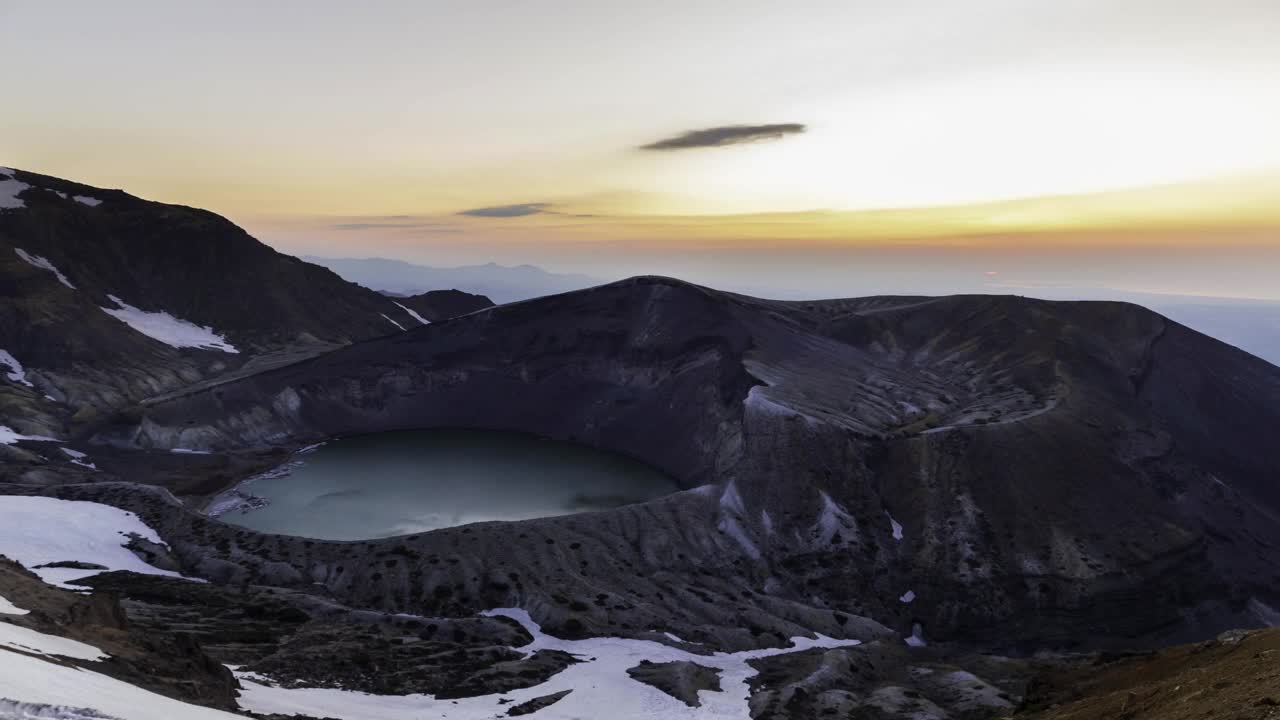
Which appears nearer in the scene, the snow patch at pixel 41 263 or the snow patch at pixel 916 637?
the snow patch at pixel 916 637

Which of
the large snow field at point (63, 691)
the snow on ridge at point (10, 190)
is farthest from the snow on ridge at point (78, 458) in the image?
the snow on ridge at point (10, 190)

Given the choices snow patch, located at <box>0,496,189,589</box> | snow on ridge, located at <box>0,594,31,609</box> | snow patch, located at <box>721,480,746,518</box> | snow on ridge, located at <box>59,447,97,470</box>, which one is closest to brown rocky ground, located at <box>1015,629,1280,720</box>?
snow on ridge, located at <box>0,594,31,609</box>

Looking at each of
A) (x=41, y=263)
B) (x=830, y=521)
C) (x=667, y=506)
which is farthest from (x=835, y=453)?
(x=41, y=263)

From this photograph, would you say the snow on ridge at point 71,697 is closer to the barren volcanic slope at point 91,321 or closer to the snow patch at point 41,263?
the barren volcanic slope at point 91,321

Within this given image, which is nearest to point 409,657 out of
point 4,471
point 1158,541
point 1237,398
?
point 4,471

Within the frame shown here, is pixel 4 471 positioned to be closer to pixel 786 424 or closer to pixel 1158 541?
pixel 786 424
